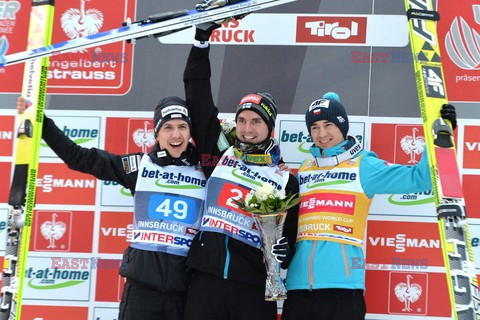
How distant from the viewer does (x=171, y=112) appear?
3857 millimetres

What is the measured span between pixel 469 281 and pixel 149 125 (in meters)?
2.68

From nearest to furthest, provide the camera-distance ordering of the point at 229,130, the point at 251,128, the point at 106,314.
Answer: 1. the point at 251,128
2. the point at 229,130
3. the point at 106,314

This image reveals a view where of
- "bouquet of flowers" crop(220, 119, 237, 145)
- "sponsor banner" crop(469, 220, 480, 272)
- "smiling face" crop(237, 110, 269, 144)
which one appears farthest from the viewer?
"sponsor banner" crop(469, 220, 480, 272)

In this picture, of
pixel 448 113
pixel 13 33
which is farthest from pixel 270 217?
pixel 13 33

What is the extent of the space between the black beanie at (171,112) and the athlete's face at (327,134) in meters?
0.87

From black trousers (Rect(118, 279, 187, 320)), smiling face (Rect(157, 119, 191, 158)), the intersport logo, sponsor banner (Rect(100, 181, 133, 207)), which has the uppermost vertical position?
the intersport logo

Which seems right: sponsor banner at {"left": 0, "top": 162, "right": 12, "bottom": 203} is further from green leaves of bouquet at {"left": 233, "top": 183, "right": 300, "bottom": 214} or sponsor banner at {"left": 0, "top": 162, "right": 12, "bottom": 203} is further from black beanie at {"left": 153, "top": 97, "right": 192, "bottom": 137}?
green leaves of bouquet at {"left": 233, "top": 183, "right": 300, "bottom": 214}

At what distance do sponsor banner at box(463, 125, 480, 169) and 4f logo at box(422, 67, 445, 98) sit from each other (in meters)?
1.18

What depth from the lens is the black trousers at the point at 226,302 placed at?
11.7 feet

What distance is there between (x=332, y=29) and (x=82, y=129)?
7.15 feet

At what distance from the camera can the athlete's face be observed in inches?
147

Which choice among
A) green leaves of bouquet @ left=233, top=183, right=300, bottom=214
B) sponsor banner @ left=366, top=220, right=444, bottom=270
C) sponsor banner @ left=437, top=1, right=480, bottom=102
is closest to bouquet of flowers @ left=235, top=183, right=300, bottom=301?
green leaves of bouquet @ left=233, top=183, right=300, bottom=214

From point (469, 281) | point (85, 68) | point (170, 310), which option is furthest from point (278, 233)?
point (85, 68)

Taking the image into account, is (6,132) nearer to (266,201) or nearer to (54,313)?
(54,313)
